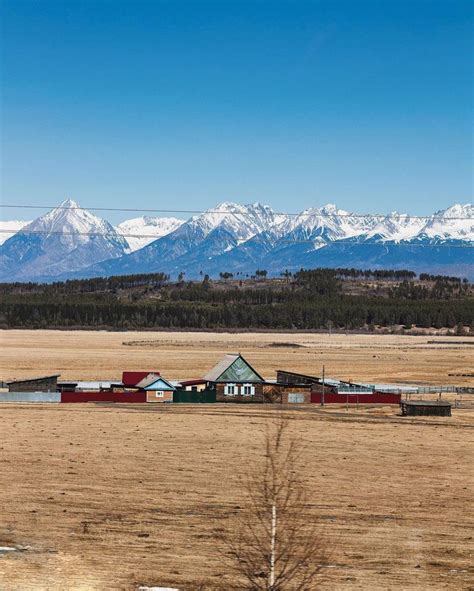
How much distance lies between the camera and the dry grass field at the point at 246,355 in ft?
360

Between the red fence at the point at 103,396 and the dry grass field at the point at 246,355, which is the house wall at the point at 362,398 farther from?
the dry grass field at the point at 246,355

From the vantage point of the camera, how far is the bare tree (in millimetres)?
26000

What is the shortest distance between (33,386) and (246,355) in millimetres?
66833

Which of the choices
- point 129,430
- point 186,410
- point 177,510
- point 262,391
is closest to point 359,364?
point 262,391

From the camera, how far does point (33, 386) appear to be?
79.8 meters

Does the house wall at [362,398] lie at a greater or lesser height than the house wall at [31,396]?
lesser

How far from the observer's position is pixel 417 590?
25.6 metres

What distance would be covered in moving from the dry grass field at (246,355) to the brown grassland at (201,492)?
37645 millimetres

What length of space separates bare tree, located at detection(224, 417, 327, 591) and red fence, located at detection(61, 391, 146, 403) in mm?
35393

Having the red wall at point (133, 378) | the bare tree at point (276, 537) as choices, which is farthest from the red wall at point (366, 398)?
the bare tree at point (276, 537)

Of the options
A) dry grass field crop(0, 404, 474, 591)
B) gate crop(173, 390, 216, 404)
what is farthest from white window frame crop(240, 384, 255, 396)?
dry grass field crop(0, 404, 474, 591)

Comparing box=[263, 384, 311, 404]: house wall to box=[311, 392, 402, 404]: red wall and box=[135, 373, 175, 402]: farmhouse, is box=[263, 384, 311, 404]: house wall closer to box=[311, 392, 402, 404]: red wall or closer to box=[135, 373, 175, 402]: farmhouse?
box=[311, 392, 402, 404]: red wall

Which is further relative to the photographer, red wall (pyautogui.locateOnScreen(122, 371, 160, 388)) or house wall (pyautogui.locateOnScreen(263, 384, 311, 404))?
red wall (pyautogui.locateOnScreen(122, 371, 160, 388))

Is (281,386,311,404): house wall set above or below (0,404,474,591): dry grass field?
above
